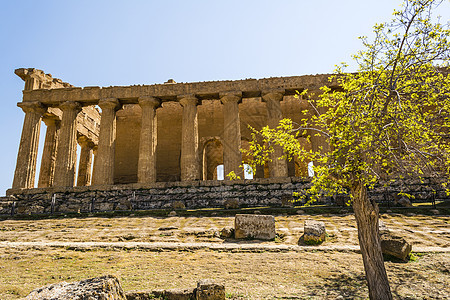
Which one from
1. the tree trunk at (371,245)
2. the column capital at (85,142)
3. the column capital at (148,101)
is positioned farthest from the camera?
the column capital at (85,142)

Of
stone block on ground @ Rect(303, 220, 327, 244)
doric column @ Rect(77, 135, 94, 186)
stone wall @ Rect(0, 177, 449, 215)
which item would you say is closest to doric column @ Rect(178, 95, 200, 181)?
stone wall @ Rect(0, 177, 449, 215)

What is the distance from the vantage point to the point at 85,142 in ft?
78.1

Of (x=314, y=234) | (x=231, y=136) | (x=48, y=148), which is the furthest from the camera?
(x=48, y=148)

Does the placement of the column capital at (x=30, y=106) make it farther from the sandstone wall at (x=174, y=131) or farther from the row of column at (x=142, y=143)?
the sandstone wall at (x=174, y=131)

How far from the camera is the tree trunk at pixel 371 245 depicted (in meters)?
4.53

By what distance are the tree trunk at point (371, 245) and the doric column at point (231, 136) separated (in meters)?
11.8

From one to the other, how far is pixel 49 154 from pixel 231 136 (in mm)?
11286

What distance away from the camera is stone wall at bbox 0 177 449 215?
49.3 feet

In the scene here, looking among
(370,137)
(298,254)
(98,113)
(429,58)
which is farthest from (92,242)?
(98,113)

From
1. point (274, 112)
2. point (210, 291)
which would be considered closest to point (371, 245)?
point (210, 291)

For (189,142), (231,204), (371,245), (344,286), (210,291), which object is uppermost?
(189,142)

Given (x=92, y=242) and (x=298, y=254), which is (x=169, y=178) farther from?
(x=298, y=254)

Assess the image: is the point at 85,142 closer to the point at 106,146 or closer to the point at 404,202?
the point at 106,146

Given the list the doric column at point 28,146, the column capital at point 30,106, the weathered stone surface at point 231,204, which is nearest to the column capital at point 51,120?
the doric column at point 28,146
